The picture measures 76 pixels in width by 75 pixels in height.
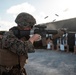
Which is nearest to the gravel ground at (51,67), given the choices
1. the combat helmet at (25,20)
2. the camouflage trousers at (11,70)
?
the camouflage trousers at (11,70)

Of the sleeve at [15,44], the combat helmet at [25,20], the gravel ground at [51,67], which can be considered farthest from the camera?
the gravel ground at [51,67]

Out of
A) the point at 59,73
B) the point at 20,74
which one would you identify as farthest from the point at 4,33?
the point at 59,73

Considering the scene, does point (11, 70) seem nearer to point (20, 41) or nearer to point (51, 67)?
point (20, 41)

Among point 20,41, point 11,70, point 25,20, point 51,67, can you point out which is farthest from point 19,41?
point 51,67

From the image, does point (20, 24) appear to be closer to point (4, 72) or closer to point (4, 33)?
point (4, 33)

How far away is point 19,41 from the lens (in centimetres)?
413

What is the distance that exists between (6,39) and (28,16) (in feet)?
1.85

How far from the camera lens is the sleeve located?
13.5ft

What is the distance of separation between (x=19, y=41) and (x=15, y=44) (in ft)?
0.27

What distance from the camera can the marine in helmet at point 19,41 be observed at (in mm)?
4113

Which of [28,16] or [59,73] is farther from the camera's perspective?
[59,73]

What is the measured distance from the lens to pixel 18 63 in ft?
14.4

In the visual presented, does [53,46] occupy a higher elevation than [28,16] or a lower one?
lower

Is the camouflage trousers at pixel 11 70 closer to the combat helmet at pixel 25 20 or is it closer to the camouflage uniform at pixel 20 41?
the camouflage uniform at pixel 20 41
